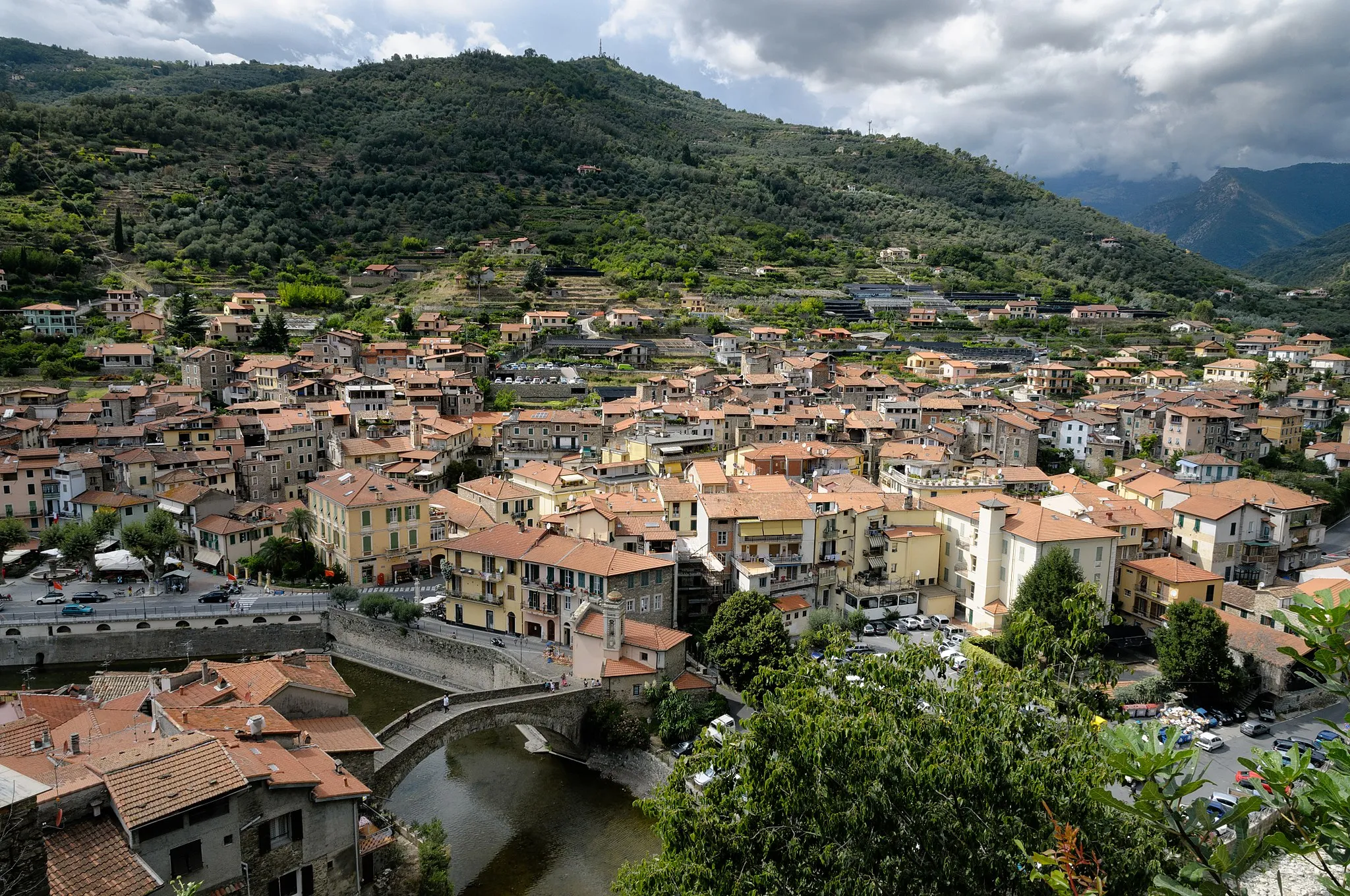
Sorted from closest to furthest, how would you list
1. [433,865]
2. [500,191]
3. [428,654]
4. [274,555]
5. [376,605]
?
1. [433,865]
2. [428,654]
3. [376,605]
4. [274,555]
5. [500,191]

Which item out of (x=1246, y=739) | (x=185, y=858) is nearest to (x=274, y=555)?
(x=185, y=858)

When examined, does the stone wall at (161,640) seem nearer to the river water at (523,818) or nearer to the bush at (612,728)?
the river water at (523,818)

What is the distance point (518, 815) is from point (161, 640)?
51.7 feet

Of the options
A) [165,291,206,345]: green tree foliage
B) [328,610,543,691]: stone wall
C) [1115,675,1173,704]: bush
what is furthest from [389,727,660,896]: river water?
[165,291,206,345]: green tree foliage

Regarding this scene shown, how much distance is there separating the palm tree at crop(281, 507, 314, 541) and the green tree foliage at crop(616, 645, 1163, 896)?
26.2 m

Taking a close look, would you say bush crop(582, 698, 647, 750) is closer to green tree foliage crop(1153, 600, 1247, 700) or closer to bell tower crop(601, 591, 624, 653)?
bell tower crop(601, 591, 624, 653)

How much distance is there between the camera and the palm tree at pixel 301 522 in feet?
119

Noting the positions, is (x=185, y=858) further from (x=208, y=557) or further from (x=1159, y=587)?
(x=1159, y=587)

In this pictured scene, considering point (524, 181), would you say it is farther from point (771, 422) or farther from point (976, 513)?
point (976, 513)

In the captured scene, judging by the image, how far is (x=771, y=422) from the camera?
45.9m

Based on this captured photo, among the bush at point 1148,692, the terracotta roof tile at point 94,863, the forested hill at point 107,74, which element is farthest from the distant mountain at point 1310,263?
the forested hill at point 107,74

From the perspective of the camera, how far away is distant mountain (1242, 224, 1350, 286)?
4840 inches

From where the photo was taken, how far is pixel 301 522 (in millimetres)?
36375

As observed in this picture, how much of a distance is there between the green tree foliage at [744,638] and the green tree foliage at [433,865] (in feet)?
33.2
